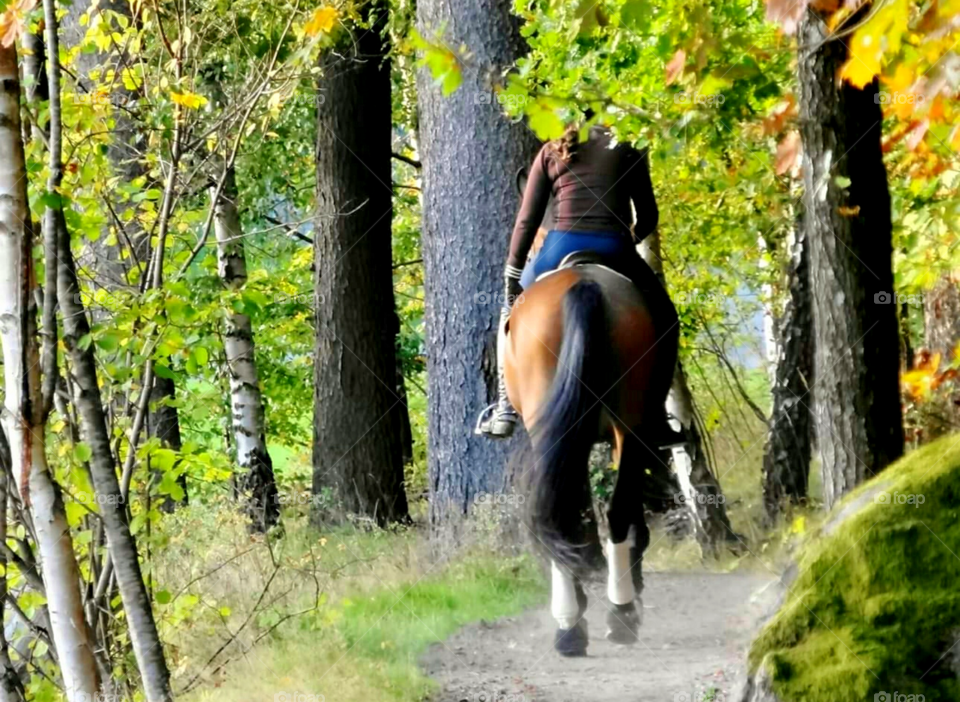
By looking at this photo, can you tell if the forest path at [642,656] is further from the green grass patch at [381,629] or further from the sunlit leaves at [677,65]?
the sunlit leaves at [677,65]

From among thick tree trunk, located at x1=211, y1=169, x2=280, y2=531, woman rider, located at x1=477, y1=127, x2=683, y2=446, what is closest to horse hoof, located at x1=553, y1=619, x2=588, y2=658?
woman rider, located at x1=477, y1=127, x2=683, y2=446

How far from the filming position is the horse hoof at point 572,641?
414 centimetres

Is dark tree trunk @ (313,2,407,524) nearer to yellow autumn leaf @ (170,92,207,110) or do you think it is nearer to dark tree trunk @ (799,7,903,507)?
yellow autumn leaf @ (170,92,207,110)

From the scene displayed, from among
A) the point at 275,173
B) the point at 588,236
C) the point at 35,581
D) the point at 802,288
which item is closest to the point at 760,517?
the point at 802,288

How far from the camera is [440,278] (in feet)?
17.3

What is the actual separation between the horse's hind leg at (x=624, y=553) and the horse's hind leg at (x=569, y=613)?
91 millimetres

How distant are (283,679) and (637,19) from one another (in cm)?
264

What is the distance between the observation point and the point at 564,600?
13.8 feet

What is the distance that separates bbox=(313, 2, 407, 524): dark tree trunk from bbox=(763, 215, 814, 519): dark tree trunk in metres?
3.70


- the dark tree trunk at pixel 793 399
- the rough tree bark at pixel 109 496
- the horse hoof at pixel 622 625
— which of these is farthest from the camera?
the dark tree trunk at pixel 793 399

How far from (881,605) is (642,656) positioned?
151 centimetres

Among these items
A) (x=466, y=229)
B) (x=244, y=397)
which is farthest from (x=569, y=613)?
(x=244, y=397)

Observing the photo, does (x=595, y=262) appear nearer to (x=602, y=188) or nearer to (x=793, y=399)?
(x=602, y=188)

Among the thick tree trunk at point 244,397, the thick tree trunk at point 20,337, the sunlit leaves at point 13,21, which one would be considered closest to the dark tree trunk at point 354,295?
the thick tree trunk at point 244,397
